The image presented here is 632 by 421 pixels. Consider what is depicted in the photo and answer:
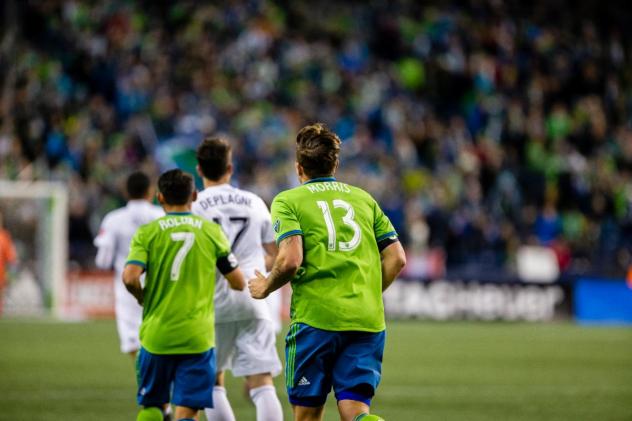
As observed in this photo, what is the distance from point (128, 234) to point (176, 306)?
103 inches

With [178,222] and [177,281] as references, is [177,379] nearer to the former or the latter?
[177,281]

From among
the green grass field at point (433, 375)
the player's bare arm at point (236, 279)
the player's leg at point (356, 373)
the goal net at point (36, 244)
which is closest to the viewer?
the player's leg at point (356, 373)

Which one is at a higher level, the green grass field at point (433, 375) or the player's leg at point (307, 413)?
the player's leg at point (307, 413)

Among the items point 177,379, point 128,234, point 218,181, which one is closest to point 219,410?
point 177,379

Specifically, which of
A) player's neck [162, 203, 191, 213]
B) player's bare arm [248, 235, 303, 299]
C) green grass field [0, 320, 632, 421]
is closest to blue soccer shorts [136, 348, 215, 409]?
player's neck [162, 203, 191, 213]

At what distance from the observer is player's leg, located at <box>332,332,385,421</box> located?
216 inches

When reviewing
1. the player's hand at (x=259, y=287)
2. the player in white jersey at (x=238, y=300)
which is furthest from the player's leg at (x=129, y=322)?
the player's hand at (x=259, y=287)

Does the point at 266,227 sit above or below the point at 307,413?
above

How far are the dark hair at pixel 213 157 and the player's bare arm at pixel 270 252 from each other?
0.55 metres

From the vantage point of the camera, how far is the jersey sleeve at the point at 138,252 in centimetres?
630

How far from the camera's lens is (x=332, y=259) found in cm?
561

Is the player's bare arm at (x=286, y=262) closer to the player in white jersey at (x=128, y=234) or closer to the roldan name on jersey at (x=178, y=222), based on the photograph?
the roldan name on jersey at (x=178, y=222)

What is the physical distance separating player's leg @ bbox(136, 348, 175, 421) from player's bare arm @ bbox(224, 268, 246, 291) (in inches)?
22.9

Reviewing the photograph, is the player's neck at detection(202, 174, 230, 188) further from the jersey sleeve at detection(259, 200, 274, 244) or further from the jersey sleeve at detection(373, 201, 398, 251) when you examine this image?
the jersey sleeve at detection(373, 201, 398, 251)
